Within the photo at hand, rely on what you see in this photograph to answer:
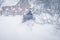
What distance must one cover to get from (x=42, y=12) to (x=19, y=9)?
27cm

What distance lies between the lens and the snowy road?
1282 mm

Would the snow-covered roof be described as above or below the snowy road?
above

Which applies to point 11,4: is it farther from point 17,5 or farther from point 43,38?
point 43,38

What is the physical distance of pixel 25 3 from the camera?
131 centimetres

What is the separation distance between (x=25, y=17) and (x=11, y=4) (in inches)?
8.9

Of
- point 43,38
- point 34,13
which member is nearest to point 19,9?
point 34,13

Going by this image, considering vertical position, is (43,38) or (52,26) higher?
(52,26)

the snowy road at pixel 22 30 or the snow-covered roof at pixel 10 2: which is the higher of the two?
the snow-covered roof at pixel 10 2


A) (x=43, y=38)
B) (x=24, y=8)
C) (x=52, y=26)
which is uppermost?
(x=24, y=8)

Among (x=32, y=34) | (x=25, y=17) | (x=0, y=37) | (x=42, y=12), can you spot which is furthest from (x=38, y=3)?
(x=0, y=37)

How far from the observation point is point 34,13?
4.27ft

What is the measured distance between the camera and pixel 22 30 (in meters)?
1.33

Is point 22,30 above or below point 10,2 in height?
below

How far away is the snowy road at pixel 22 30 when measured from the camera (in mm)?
1282
